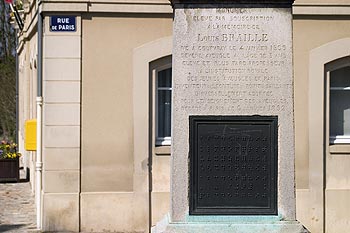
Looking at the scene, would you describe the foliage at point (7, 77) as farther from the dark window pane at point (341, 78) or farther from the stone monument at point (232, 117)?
the stone monument at point (232, 117)

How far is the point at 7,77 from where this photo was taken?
3281 centimetres

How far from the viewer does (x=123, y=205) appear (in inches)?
544

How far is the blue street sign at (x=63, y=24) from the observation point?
13.8 metres

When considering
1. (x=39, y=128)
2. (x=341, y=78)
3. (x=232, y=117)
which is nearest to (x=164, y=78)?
(x=39, y=128)

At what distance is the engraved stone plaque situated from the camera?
9.01m

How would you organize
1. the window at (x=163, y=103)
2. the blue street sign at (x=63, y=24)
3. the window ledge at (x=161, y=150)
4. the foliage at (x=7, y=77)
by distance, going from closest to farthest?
1. the blue street sign at (x=63, y=24)
2. the window ledge at (x=161, y=150)
3. the window at (x=163, y=103)
4. the foliage at (x=7, y=77)

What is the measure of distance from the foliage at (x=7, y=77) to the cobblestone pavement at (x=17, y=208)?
1164 centimetres

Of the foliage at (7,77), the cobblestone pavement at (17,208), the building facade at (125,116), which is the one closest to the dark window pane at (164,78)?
the building facade at (125,116)

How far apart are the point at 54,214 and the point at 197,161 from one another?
17.3 ft

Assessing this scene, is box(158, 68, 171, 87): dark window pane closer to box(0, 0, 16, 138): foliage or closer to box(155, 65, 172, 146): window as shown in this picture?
box(155, 65, 172, 146): window

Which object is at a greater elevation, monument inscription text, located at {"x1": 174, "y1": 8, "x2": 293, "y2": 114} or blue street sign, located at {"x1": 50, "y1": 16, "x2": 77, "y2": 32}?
blue street sign, located at {"x1": 50, "y1": 16, "x2": 77, "y2": 32}

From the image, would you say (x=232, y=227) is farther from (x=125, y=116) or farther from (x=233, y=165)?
(x=125, y=116)

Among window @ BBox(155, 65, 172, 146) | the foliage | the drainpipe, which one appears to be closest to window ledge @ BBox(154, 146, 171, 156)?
window @ BBox(155, 65, 172, 146)

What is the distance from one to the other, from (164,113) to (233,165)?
5423 millimetres
